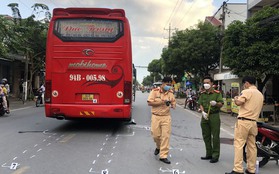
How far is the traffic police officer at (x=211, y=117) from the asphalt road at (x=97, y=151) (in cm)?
29

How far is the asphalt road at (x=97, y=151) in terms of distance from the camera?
267 inches

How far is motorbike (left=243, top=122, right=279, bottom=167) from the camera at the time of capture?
7.16 metres

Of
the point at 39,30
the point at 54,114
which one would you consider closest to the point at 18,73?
the point at 39,30

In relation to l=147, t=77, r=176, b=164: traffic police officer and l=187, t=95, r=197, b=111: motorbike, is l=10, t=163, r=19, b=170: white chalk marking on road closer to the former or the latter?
l=147, t=77, r=176, b=164: traffic police officer

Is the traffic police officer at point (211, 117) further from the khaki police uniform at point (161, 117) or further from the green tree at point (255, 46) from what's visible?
the green tree at point (255, 46)

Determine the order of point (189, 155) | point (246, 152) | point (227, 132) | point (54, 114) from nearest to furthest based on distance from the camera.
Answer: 1. point (246, 152)
2. point (189, 155)
3. point (54, 114)
4. point (227, 132)

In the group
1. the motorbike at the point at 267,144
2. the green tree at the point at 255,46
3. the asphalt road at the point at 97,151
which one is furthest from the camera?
the green tree at the point at 255,46

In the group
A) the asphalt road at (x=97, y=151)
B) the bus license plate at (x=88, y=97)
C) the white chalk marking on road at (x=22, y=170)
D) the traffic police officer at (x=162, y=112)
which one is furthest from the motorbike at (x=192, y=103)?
the white chalk marking on road at (x=22, y=170)

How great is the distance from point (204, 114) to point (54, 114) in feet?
16.7

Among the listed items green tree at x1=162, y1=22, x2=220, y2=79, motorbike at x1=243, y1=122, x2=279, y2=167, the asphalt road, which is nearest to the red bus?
the asphalt road

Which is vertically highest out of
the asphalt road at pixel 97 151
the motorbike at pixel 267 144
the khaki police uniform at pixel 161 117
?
the khaki police uniform at pixel 161 117

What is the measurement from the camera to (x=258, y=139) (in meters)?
7.34

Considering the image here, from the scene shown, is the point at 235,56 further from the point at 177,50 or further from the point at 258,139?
the point at 177,50

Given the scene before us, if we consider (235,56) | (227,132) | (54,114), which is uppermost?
(235,56)
